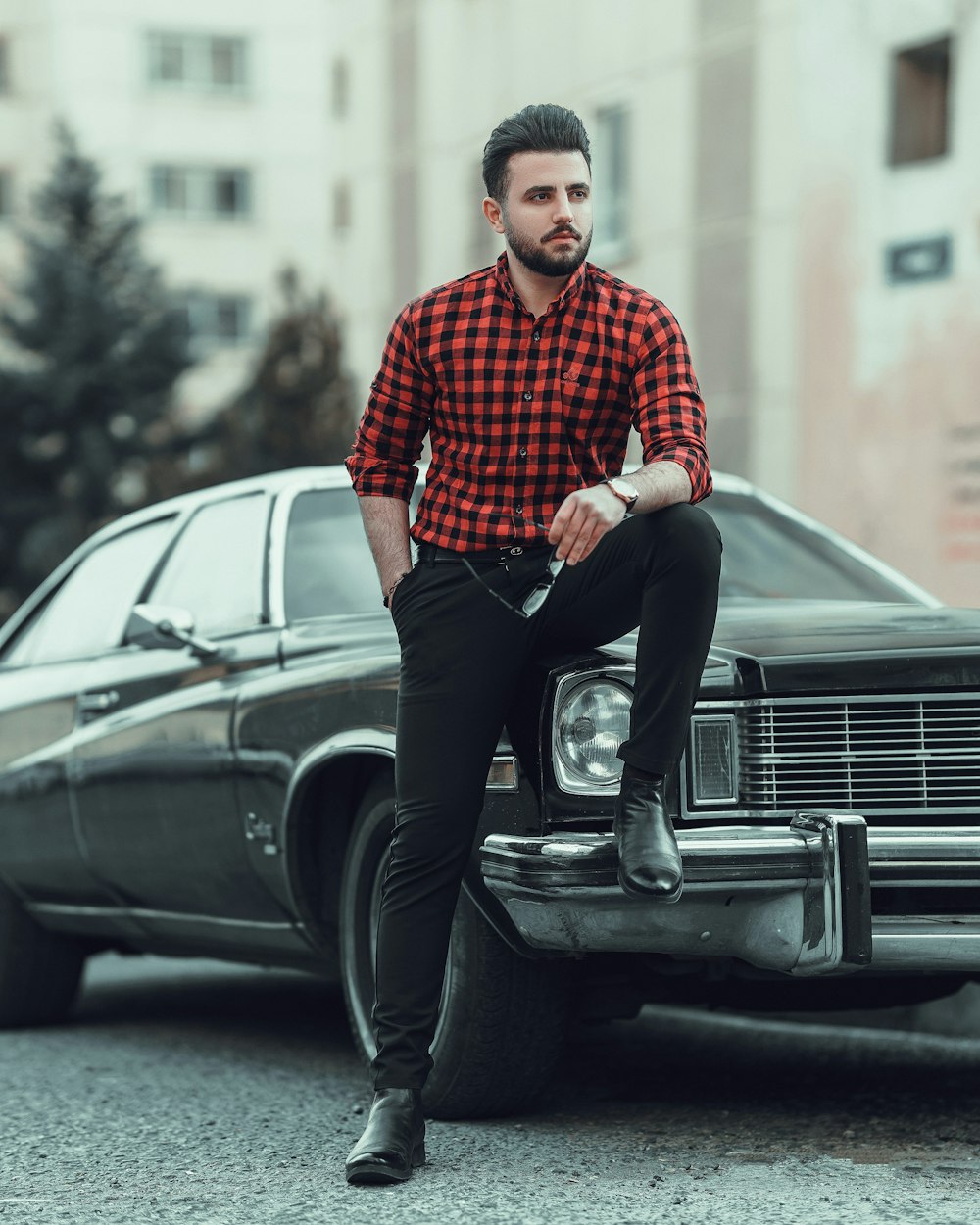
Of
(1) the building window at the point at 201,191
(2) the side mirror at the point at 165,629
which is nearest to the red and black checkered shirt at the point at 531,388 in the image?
(2) the side mirror at the point at 165,629

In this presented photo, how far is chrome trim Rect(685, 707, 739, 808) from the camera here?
4.61 metres

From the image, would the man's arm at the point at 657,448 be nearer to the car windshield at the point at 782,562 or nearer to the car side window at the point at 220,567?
the car windshield at the point at 782,562

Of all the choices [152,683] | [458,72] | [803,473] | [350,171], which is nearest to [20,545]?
[350,171]

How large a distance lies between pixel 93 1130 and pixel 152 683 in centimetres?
174

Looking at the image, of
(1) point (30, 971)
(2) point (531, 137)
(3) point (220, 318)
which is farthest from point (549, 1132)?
(3) point (220, 318)

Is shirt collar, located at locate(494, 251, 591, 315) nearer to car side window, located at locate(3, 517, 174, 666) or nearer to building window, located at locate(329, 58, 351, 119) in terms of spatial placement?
car side window, located at locate(3, 517, 174, 666)

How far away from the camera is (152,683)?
6684 millimetres

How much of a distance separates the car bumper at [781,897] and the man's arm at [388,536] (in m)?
0.62

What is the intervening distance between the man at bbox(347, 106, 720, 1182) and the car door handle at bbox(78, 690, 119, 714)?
2.45 meters

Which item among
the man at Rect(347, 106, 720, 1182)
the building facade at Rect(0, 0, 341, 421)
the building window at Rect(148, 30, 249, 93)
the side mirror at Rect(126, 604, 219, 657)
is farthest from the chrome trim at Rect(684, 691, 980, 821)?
the building window at Rect(148, 30, 249, 93)

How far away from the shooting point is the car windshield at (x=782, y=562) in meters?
6.14

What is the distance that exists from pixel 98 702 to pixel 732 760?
9.48ft

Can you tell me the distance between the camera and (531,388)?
453 cm

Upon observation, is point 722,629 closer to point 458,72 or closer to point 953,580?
point 953,580
